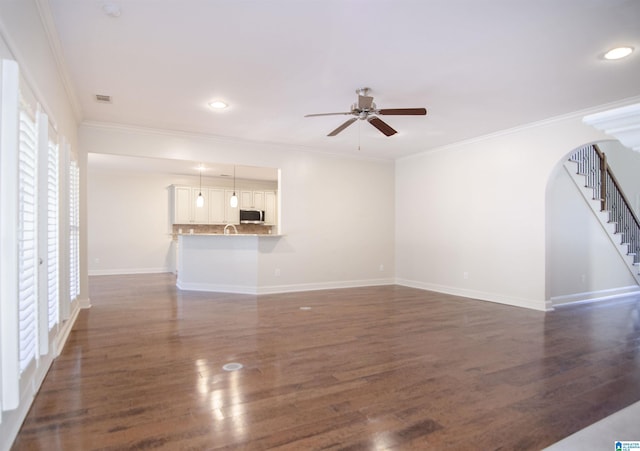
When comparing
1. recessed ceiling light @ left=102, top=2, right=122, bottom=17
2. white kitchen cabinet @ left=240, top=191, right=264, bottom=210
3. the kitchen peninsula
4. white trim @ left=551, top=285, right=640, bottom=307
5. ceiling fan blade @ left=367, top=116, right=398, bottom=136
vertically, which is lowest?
white trim @ left=551, top=285, right=640, bottom=307

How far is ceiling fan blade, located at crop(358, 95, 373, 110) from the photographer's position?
3797 millimetres

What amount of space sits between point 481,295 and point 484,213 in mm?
1346

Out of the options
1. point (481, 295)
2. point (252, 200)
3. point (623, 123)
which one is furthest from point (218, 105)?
point (252, 200)

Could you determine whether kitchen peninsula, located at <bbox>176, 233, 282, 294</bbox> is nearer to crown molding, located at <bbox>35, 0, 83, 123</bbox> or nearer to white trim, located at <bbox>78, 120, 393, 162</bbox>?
white trim, located at <bbox>78, 120, 393, 162</bbox>

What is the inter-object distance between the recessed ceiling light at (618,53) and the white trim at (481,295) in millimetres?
3220

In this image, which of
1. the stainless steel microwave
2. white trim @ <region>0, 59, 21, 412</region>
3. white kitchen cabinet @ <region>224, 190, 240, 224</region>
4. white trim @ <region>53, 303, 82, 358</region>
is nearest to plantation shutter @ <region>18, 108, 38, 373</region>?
white trim @ <region>0, 59, 21, 412</region>

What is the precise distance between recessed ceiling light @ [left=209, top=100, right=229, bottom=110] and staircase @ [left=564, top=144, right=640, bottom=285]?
5266 mm

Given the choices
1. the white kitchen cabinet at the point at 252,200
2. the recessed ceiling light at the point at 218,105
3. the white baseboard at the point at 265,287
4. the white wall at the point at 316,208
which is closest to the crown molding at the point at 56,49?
the white wall at the point at 316,208

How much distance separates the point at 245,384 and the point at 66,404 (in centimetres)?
112

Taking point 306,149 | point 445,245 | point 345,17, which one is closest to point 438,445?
point 345,17

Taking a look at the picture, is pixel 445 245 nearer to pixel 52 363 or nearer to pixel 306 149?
pixel 306 149

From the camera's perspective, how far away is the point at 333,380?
2.70 m

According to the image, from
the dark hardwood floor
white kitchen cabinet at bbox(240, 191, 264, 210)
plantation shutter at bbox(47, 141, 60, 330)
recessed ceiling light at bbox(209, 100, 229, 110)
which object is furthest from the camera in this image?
white kitchen cabinet at bbox(240, 191, 264, 210)

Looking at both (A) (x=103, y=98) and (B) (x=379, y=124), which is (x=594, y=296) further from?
(A) (x=103, y=98)
